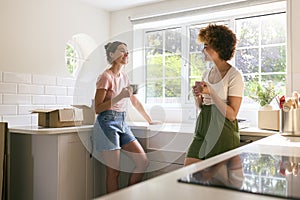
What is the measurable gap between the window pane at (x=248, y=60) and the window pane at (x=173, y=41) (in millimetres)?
603

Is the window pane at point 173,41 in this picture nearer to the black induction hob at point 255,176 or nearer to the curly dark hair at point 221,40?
the curly dark hair at point 221,40

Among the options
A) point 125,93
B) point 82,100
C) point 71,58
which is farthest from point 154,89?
point 71,58

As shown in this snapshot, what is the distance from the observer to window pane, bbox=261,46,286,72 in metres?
2.65

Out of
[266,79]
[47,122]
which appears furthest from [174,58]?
[47,122]

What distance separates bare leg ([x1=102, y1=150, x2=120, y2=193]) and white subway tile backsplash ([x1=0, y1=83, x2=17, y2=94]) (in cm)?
90

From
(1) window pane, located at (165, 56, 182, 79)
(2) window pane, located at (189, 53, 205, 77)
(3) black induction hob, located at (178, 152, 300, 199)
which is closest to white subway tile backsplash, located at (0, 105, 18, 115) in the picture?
(1) window pane, located at (165, 56, 182, 79)

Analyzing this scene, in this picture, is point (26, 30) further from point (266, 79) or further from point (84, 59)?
point (266, 79)

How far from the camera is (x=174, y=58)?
10.4ft

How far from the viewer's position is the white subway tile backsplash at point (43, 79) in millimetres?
2735

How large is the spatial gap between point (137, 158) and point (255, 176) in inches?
66.4

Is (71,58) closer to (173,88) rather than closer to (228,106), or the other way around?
(173,88)

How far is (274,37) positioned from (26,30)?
6.79 ft

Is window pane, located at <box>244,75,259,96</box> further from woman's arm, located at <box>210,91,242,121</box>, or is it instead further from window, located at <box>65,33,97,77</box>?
window, located at <box>65,33,97,77</box>

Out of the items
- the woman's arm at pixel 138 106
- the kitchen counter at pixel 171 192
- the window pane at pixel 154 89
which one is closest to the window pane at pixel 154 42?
the window pane at pixel 154 89
